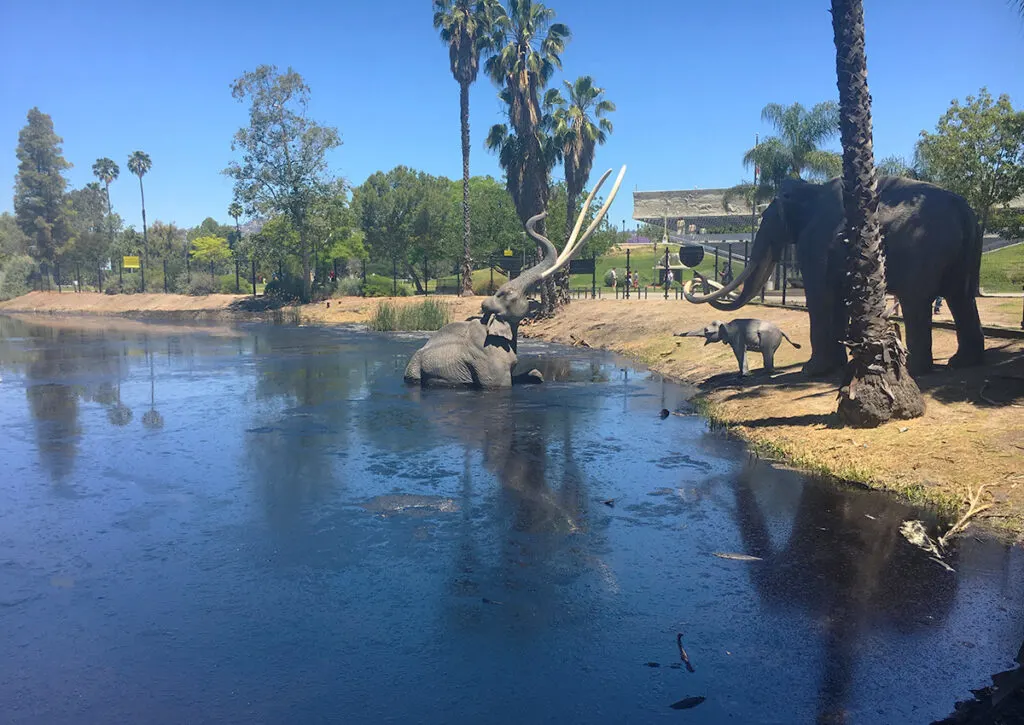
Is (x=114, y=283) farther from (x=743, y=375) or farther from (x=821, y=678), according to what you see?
(x=821, y=678)

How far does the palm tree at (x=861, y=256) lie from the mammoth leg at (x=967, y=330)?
173 cm

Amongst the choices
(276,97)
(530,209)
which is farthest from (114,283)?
(530,209)

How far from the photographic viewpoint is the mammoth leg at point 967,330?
391 inches

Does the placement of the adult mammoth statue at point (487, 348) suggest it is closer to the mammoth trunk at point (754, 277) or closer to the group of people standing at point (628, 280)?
the mammoth trunk at point (754, 277)

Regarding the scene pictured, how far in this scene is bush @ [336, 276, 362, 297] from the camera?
42.0 meters

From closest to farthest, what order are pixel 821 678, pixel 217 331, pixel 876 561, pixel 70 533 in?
pixel 821 678
pixel 876 561
pixel 70 533
pixel 217 331

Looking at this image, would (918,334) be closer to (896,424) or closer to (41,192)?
(896,424)

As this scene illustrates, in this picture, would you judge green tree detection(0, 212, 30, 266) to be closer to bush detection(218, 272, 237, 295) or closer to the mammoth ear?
bush detection(218, 272, 237, 295)

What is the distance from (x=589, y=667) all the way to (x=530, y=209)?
92.4ft

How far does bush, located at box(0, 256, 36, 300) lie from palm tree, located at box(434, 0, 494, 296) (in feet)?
137

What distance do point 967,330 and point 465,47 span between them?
31631 mm

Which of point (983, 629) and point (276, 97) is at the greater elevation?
point (276, 97)

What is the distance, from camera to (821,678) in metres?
3.96

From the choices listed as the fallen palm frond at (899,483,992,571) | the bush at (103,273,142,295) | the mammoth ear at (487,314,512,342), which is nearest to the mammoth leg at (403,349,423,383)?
the mammoth ear at (487,314,512,342)
